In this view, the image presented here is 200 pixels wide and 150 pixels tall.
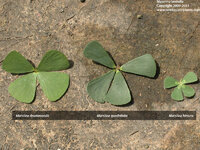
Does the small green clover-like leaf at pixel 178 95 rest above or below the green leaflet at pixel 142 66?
below

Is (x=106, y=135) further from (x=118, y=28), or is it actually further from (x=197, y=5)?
(x=197, y=5)

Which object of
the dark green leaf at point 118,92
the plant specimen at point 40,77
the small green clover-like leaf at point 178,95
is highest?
the plant specimen at point 40,77

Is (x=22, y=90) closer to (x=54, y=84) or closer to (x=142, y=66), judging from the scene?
(x=54, y=84)

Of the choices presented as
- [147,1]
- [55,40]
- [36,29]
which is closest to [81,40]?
[55,40]

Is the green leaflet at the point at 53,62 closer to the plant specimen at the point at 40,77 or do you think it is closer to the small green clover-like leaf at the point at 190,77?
the plant specimen at the point at 40,77

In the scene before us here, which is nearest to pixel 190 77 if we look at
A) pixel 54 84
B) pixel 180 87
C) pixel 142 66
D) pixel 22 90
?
pixel 180 87

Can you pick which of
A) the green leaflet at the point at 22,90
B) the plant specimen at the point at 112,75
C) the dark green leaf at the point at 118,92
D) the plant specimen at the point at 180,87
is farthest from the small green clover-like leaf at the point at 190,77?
the green leaflet at the point at 22,90

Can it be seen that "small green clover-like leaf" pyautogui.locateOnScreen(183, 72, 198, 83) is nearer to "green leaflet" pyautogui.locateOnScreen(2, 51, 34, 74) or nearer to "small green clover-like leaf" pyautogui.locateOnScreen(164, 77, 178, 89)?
"small green clover-like leaf" pyautogui.locateOnScreen(164, 77, 178, 89)
